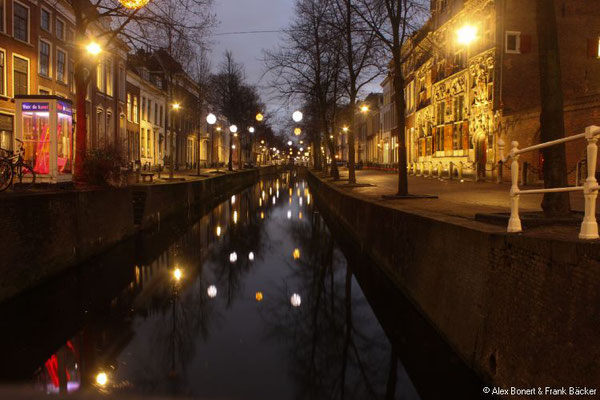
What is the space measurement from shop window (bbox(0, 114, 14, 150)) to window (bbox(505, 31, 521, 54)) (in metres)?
24.9

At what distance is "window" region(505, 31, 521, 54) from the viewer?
100 ft

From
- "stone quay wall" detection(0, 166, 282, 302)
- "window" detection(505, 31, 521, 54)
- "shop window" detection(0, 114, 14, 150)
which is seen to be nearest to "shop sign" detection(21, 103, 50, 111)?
"stone quay wall" detection(0, 166, 282, 302)

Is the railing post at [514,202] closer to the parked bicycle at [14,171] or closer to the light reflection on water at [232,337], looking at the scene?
the light reflection on water at [232,337]

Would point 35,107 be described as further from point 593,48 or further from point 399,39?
point 593,48

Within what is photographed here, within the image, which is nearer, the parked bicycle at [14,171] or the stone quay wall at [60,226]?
the stone quay wall at [60,226]

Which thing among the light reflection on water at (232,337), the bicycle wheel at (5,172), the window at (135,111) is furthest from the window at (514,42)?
the window at (135,111)

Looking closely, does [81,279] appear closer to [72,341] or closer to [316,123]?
[72,341]

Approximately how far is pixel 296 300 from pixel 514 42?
2454cm

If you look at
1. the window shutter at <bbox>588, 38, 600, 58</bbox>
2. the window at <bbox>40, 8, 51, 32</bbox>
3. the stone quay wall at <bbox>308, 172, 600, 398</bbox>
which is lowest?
the stone quay wall at <bbox>308, 172, 600, 398</bbox>

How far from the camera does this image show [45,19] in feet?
97.5

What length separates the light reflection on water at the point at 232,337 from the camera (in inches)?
261

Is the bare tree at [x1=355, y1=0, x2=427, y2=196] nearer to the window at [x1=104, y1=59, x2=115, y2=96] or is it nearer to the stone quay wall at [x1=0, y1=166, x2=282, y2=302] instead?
the stone quay wall at [x1=0, y1=166, x2=282, y2=302]

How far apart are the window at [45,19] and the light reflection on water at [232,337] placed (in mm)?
18802

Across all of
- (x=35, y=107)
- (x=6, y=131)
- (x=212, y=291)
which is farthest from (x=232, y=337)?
(x=6, y=131)
